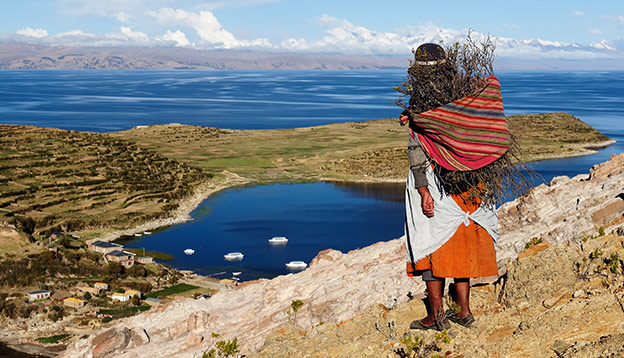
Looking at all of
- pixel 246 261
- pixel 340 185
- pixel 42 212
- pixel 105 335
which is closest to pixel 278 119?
pixel 340 185

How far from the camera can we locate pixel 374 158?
352 ft

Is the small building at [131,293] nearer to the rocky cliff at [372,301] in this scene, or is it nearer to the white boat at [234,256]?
the white boat at [234,256]

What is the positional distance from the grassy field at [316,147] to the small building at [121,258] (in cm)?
4400

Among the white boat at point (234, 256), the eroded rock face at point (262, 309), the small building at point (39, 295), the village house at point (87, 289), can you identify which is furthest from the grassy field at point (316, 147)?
the eroded rock face at point (262, 309)

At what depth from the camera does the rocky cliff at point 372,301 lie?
9.12 meters

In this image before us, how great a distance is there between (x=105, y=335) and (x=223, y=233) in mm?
48541

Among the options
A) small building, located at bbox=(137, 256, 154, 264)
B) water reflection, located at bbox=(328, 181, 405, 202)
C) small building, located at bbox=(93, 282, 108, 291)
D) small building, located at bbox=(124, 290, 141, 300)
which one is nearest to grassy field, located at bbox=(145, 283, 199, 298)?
small building, located at bbox=(124, 290, 141, 300)

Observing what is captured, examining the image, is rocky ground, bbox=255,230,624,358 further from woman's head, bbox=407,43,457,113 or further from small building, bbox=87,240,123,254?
small building, bbox=87,240,123,254

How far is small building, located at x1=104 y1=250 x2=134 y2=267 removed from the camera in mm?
50625

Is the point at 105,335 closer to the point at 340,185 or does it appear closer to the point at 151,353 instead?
the point at 151,353

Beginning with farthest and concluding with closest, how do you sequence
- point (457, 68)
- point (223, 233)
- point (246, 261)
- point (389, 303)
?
point (223, 233) < point (246, 261) < point (389, 303) < point (457, 68)

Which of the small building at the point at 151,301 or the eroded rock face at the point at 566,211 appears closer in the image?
the eroded rock face at the point at 566,211

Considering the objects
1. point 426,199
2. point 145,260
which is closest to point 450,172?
point 426,199

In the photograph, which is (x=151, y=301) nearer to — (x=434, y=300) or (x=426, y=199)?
(x=434, y=300)
